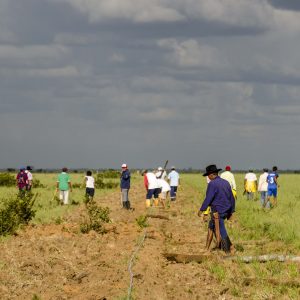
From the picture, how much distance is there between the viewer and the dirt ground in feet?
34.8

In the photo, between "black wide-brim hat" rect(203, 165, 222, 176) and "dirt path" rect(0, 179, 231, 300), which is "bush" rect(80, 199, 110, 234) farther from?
"black wide-brim hat" rect(203, 165, 222, 176)

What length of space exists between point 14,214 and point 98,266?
24.9ft

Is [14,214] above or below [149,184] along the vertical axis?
below

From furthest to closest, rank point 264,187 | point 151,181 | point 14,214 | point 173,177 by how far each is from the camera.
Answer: point 173,177, point 264,187, point 151,181, point 14,214

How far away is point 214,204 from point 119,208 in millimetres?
13652

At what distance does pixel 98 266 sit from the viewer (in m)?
12.7

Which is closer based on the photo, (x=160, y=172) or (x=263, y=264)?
(x=263, y=264)

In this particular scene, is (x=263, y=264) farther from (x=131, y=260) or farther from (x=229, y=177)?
(x=229, y=177)

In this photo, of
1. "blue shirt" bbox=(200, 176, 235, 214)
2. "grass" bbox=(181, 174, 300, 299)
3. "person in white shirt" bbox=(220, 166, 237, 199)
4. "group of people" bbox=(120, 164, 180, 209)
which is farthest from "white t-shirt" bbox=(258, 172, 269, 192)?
"blue shirt" bbox=(200, 176, 235, 214)

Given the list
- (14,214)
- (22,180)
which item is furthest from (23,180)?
(14,214)

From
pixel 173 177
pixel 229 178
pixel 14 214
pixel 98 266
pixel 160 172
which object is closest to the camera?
pixel 98 266

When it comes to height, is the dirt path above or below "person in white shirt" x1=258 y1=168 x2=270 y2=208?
below

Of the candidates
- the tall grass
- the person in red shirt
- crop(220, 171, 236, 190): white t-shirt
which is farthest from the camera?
the person in red shirt

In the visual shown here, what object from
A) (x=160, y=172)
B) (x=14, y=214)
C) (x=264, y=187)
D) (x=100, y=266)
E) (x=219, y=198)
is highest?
(x=160, y=172)
